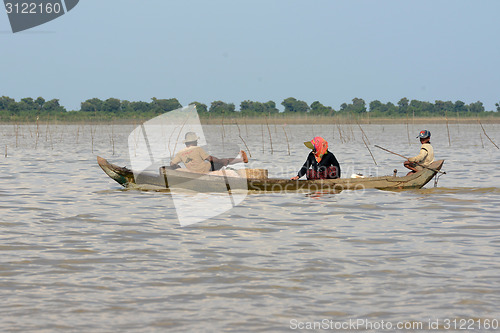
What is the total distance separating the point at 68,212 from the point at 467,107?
68.6m

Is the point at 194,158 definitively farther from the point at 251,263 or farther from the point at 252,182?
the point at 251,263

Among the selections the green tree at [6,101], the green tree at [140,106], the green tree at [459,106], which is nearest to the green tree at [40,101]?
the green tree at [6,101]

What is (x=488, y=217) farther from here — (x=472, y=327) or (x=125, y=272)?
(x=125, y=272)

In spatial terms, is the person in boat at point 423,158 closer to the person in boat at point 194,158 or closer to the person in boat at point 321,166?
the person in boat at point 321,166

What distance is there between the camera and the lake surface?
4312mm

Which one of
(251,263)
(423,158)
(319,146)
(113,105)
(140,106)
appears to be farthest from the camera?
(113,105)

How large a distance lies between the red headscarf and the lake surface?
690 millimetres

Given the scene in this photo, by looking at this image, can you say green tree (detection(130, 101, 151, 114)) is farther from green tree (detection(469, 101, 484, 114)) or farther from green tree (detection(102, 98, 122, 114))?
green tree (detection(469, 101, 484, 114))

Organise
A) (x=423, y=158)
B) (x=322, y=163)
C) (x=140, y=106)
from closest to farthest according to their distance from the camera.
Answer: (x=322, y=163)
(x=423, y=158)
(x=140, y=106)

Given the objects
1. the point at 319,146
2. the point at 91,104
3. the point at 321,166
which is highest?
the point at 91,104

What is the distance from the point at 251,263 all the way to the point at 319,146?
5298mm

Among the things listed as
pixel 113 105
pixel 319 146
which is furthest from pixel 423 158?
pixel 113 105

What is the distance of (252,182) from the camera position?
35.5ft

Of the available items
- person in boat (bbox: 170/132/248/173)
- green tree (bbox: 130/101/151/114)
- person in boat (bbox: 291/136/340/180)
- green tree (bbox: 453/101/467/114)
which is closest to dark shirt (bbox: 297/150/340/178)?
person in boat (bbox: 291/136/340/180)
